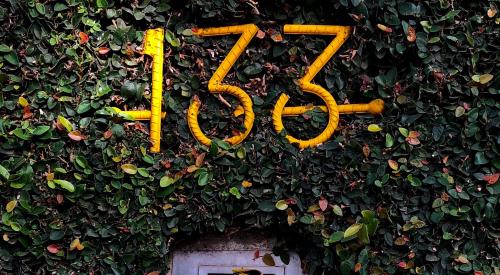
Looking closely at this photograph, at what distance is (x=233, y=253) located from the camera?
290 cm

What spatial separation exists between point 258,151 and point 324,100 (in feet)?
0.95

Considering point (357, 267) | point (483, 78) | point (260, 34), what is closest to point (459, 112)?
point (483, 78)

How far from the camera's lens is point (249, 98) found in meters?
2.84

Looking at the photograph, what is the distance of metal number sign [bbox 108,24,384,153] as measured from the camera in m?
2.82

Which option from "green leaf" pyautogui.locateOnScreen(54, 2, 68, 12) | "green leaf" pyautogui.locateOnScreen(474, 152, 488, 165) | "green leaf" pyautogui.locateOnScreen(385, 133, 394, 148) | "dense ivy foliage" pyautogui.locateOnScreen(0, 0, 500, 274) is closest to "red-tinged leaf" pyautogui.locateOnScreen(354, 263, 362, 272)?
"dense ivy foliage" pyautogui.locateOnScreen(0, 0, 500, 274)

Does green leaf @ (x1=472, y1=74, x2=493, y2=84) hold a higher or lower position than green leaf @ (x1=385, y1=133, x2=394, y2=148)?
higher

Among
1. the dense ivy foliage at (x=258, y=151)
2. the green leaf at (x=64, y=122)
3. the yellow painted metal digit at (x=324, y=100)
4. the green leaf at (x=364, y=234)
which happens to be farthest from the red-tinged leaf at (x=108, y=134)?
the green leaf at (x=364, y=234)

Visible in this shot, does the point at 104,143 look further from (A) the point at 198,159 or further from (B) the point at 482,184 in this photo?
(B) the point at 482,184

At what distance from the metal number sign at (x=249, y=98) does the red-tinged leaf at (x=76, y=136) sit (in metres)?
0.17

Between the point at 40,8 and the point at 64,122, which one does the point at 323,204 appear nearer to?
the point at 64,122

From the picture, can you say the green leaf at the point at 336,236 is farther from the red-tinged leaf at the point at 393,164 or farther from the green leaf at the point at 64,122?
the green leaf at the point at 64,122

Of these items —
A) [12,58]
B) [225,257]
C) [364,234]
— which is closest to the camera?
[364,234]

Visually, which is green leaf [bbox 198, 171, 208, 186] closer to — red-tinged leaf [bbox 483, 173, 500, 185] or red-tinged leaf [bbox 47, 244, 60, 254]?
red-tinged leaf [bbox 47, 244, 60, 254]

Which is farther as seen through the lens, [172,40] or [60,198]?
[172,40]
